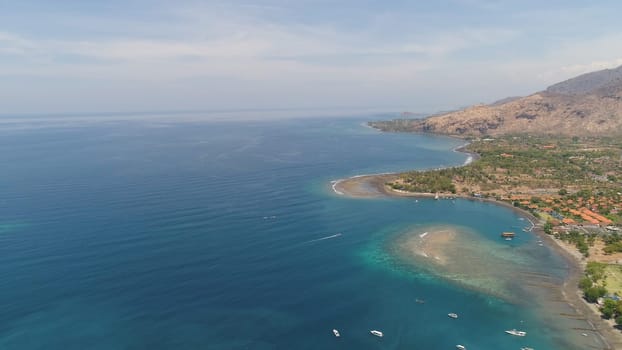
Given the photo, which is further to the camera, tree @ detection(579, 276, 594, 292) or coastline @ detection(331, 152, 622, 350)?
tree @ detection(579, 276, 594, 292)

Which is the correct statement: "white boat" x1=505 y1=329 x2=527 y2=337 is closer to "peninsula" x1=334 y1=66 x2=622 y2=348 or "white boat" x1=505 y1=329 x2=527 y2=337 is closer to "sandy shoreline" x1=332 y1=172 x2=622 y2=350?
"sandy shoreline" x1=332 y1=172 x2=622 y2=350

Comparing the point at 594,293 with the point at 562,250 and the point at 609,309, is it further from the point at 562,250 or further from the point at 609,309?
the point at 562,250

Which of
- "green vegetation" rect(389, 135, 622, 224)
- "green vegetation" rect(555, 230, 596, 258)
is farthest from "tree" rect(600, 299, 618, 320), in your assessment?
"green vegetation" rect(389, 135, 622, 224)

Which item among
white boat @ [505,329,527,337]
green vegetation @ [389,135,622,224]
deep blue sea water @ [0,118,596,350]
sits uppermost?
green vegetation @ [389,135,622,224]

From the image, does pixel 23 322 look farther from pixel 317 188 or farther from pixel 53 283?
pixel 317 188

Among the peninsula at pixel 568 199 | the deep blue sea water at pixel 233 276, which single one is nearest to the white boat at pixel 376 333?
the deep blue sea water at pixel 233 276

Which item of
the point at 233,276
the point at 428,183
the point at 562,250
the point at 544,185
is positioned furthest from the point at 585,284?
the point at 544,185

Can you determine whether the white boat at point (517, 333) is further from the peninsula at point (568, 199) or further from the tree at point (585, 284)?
the tree at point (585, 284)
